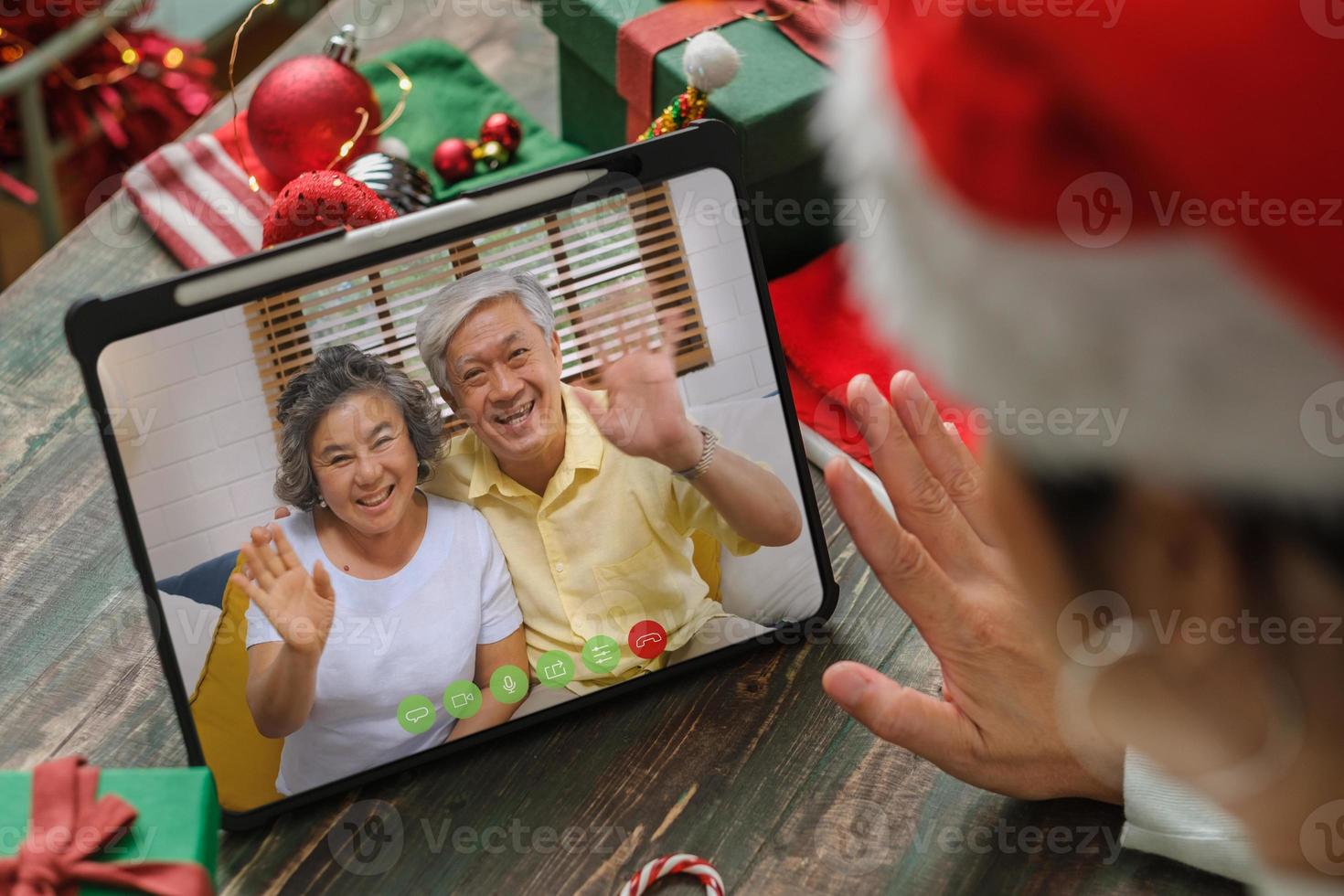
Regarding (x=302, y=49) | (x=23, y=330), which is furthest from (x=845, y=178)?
(x=302, y=49)

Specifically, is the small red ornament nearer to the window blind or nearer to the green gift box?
the green gift box

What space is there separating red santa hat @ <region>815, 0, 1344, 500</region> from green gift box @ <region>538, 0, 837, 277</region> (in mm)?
482

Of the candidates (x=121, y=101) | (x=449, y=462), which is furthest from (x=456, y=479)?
(x=121, y=101)

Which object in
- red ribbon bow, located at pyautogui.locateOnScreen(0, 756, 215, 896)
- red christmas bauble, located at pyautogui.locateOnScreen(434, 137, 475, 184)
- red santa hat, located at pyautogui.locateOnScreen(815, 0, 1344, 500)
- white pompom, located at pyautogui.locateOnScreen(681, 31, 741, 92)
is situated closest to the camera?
red santa hat, located at pyautogui.locateOnScreen(815, 0, 1344, 500)

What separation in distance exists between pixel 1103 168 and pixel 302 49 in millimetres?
883

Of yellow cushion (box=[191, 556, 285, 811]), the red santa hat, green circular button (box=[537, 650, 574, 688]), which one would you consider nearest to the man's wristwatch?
green circular button (box=[537, 650, 574, 688])

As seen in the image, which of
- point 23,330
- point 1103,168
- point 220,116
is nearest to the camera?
point 1103,168

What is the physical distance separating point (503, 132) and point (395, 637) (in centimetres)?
46

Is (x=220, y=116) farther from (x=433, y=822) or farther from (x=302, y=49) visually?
(x=433, y=822)

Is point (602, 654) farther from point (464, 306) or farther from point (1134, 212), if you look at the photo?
point (1134, 212)

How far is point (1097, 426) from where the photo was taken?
264 mm

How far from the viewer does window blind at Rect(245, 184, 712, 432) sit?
54 centimetres

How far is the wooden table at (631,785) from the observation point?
0.53 metres

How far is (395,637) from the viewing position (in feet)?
1.79
